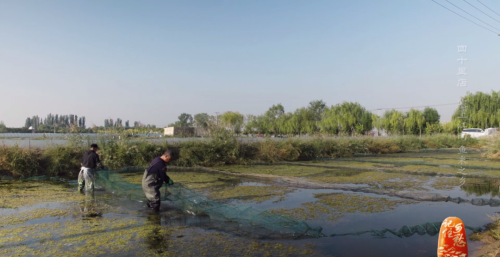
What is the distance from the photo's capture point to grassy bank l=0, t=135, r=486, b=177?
1224cm

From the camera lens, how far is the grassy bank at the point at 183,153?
40.2 feet

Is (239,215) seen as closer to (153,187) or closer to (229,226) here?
(229,226)

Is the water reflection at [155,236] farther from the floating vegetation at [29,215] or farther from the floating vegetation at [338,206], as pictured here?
the floating vegetation at [338,206]

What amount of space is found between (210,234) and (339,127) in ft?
139

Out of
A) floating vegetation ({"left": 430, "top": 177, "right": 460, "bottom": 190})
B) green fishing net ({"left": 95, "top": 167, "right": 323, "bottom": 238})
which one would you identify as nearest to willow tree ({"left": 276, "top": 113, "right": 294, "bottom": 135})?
floating vegetation ({"left": 430, "top": 177, "right": 460, "bottom": 190})

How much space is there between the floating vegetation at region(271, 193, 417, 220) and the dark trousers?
8.49 ft

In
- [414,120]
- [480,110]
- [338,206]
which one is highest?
[480,110]

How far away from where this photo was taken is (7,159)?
468 inches

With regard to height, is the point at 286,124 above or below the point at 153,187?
above

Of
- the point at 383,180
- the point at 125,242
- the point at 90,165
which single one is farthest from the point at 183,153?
the point at 125,242

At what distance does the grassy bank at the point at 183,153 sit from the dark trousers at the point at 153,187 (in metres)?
7.82

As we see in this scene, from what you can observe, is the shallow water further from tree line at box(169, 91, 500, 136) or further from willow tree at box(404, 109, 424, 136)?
willow tree at box(404, 109, 424, 136)

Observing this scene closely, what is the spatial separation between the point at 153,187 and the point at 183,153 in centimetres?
880

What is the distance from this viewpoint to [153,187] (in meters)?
6.59
